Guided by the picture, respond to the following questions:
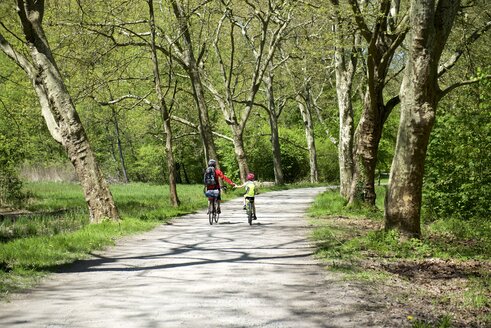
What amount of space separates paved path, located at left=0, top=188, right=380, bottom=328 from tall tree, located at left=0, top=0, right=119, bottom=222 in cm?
302

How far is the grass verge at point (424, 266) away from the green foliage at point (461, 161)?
1.03m

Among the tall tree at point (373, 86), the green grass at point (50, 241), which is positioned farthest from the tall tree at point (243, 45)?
the green grass at point (50, 241)

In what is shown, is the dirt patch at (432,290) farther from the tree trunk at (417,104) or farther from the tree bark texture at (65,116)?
the tree bark texture at (65,116)

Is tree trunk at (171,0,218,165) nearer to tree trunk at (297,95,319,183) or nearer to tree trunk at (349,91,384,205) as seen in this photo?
tree trunk at (349,91,384,205)

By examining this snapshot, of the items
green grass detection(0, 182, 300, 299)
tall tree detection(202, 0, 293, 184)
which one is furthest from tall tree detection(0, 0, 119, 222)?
tall tree detection(202, 0, 293, 184)

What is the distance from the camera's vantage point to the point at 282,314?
649cm

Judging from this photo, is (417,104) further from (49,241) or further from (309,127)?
(309,127)

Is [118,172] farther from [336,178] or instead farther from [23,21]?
[23,21]

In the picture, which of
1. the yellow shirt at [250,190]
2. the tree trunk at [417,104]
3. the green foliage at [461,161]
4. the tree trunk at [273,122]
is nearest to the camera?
the tree trunk at [417,104]

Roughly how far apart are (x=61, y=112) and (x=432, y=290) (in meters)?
11.0

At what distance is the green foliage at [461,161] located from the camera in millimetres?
13430

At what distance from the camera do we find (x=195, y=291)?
7.73m

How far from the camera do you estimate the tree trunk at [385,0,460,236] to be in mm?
10773

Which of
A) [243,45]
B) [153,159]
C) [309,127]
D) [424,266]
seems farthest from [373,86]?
[153,159]
